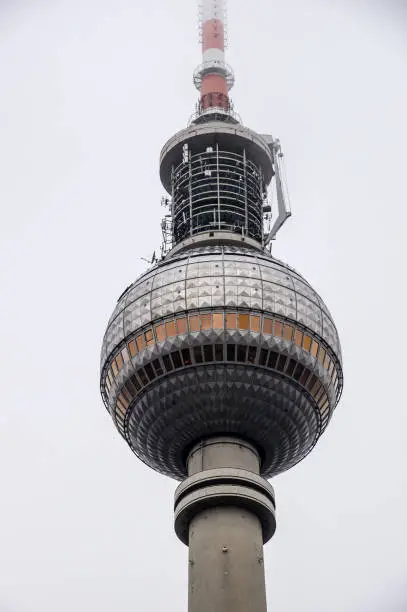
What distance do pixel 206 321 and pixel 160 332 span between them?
2918mm

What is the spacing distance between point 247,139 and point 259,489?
2987cm

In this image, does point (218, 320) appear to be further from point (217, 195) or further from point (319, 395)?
point (217, 195)

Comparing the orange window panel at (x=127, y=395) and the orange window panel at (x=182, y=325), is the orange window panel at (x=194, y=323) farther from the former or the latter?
the orange window panel at (x=127, y=395)

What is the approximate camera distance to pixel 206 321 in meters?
54.5

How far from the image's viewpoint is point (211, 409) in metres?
54.6

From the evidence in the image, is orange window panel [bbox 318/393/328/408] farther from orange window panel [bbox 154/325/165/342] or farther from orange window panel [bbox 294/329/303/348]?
orange window panel [bbox 154/325/165/342]

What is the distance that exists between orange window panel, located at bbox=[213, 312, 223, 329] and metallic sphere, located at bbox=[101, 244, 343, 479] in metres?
0.09

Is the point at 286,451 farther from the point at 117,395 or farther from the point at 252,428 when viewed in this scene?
the point at 117,395

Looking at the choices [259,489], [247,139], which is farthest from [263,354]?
[247,139]

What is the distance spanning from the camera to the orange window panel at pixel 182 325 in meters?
54.5

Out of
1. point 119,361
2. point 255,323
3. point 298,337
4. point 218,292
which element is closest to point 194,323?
point 218,292

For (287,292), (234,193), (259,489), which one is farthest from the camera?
(234,193)

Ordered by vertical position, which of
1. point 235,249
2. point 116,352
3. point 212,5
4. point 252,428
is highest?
point 212,5

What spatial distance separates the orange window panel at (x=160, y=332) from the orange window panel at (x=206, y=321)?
98.0 inches
